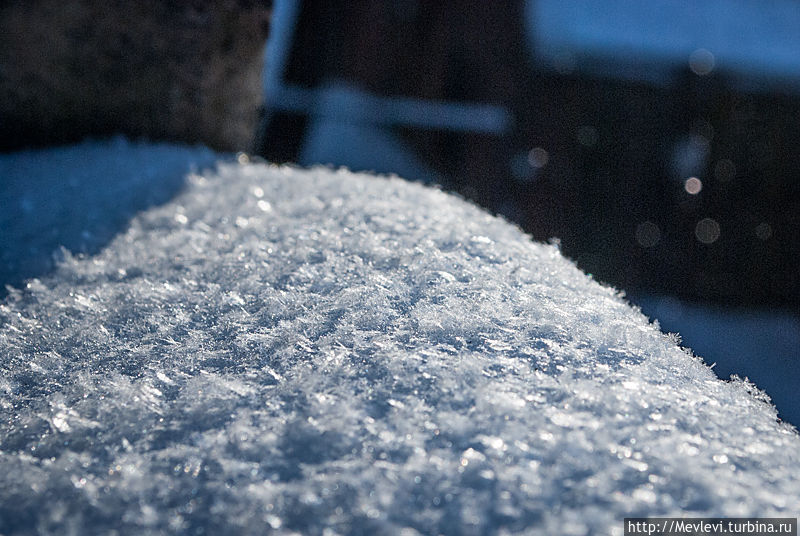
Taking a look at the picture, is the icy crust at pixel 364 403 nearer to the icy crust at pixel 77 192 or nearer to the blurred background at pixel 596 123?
the icy crust at pixel 77 192

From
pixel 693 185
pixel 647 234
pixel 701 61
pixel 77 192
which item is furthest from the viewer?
pixel 693 185

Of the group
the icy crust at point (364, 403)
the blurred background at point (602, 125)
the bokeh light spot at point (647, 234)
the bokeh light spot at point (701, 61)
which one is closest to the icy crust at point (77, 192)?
the icy crust at point (364, 403)

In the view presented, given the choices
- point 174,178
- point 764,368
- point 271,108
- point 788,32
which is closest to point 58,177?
point 174,178

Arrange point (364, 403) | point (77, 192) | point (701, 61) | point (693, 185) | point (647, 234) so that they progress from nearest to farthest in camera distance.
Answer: point (364, 403) → point (77, 192) → point (701, 61) → point (647, 234) → point (693, 185)

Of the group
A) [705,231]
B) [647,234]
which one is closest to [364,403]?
[647,234]

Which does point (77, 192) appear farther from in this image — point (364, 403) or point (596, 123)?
point (596, 123)

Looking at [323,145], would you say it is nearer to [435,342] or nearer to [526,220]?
[526,220]

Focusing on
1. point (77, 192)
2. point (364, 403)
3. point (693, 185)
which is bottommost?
point (364, 403)
